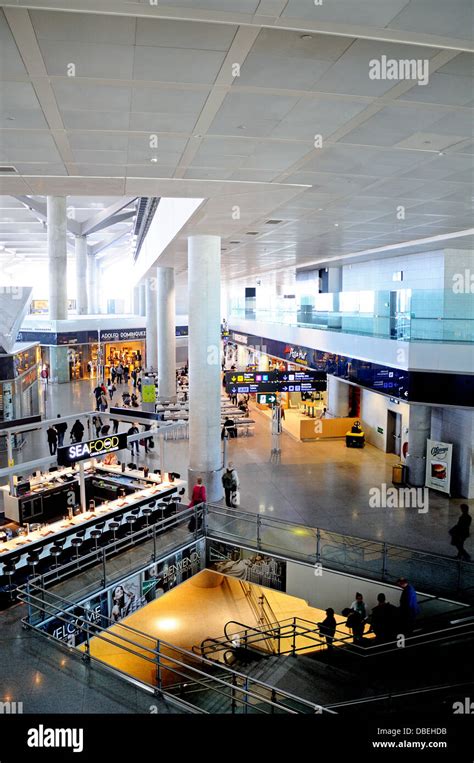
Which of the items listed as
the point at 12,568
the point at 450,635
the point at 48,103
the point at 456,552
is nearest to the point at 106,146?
the point at 48,103

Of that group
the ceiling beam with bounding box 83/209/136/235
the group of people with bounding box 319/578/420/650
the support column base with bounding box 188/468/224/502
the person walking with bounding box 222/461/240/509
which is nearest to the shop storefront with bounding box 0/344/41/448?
the support column base with bounding box 188/468/224/502

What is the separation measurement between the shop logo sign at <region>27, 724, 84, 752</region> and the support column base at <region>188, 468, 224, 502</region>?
26.5 ft

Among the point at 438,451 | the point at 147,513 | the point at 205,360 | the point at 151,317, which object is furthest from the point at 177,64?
the point at 151,317

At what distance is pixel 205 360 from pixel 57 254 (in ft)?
75.5

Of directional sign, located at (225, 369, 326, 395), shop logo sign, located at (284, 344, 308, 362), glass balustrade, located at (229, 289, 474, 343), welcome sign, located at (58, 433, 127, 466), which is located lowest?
welcome sign, located at (58, 433, 127, 466)

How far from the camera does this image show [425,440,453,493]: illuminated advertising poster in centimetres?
1382

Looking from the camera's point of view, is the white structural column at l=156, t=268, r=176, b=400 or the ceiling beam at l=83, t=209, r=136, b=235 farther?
the ceiling beam at l=83, t=209, r=136, b=235

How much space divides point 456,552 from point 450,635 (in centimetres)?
292

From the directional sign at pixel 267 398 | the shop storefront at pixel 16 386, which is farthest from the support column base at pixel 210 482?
the shop storefront at pixel 16 386

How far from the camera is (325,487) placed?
14273mm

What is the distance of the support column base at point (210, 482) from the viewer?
13.5 m

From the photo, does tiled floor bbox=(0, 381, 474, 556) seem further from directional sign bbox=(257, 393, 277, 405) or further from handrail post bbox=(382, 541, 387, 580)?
directional sign bbox=(257, 393, 277, 405)

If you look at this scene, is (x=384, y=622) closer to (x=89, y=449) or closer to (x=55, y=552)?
(x=55, y=552)

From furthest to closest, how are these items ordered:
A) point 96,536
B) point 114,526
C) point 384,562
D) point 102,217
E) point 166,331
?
point 102,217 < point 166,331 < point 114,526 < point 96,536 < point 384,562
